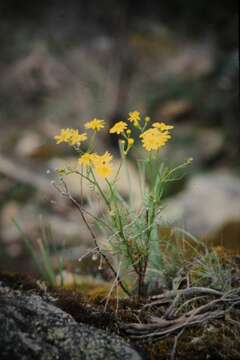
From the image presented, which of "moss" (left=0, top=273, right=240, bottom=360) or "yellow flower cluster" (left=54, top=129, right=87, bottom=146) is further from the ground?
"yellow flower cluster" (left=54, top=129, right=87, bottom=146)

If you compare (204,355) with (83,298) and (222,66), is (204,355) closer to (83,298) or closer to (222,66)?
(83,298)

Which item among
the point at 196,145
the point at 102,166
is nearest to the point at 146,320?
the point at 102,166

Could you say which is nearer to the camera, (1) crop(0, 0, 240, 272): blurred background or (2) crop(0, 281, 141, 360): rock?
(2) crop(0, 281, 141, 360): rock

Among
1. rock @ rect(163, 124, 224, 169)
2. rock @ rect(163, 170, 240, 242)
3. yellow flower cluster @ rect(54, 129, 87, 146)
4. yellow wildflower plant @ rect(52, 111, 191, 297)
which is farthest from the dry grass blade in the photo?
rock @ rect(163, 124, 224, 169)

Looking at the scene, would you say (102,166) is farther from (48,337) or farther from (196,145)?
(196,145)

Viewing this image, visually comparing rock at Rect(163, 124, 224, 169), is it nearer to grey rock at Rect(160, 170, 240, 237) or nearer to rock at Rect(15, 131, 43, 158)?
rock at Rect(15, 131, 43, 158)
